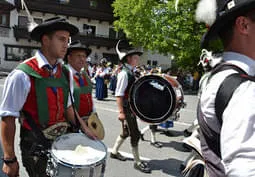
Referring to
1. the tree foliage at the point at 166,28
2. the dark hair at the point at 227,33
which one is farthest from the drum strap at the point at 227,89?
the tree foliage at the point at 166,28

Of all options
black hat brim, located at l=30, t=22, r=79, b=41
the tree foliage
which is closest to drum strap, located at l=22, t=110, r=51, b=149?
black hat brim, located at l=30, t=22, r=79, b=41

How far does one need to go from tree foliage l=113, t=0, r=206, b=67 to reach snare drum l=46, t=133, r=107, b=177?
56.5 feet

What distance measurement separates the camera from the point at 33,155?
98.3 inches

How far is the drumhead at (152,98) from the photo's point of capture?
522cm

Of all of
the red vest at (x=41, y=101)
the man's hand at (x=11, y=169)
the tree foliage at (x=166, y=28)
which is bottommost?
the man's hand at (x=11, y=169)

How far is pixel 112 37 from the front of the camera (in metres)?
33.5

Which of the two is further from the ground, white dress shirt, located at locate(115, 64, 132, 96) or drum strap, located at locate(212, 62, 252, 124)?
drum strap, located at locate(212, 62, 252, 124)

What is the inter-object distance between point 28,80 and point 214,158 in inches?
65.7

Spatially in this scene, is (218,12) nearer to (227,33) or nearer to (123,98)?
(227,33)

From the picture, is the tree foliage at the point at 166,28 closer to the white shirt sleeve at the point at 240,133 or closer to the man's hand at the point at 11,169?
the man's hand at the point at 11,169

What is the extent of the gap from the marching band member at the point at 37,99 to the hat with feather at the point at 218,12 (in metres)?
1.47

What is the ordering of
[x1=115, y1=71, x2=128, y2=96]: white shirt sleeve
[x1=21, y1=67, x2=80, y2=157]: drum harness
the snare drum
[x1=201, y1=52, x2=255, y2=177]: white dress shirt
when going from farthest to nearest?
1. [x1=115, y1=71, x2=128, y2=96]: white shirt sleeve
2. [x1=21, y1=67, x2=80, y2=157]: drum harness
3. the snare drum
4. [x1=201, y1=52, x2=255, y2=177]: white dress shirt

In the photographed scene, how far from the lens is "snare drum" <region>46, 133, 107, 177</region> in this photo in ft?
7.67

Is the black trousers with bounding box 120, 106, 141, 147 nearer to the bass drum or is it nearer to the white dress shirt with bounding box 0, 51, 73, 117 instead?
the bass drum
